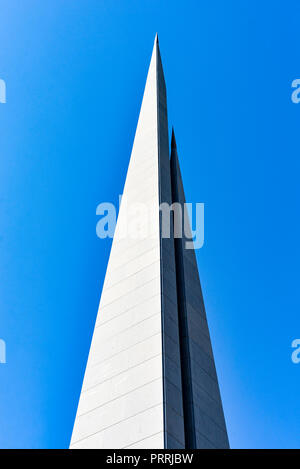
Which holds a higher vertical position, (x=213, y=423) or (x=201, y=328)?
(x=201, y=328)

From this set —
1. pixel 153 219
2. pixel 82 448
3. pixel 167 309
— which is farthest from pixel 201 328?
pixel 82 448

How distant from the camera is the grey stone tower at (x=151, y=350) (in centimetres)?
1062

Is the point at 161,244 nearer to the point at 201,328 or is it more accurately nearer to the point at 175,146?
the point at 201,328

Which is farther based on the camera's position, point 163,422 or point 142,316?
point 142,316

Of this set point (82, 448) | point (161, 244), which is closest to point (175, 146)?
point (161, 244)

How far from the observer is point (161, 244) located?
14023mm

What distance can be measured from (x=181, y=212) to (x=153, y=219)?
6.68 ft

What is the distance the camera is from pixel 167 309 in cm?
1262

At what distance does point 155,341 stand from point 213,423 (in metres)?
2.77

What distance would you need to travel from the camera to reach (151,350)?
38.0ft

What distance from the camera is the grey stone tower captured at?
1062cm

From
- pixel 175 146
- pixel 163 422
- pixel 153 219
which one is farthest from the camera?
pixel 175 146
